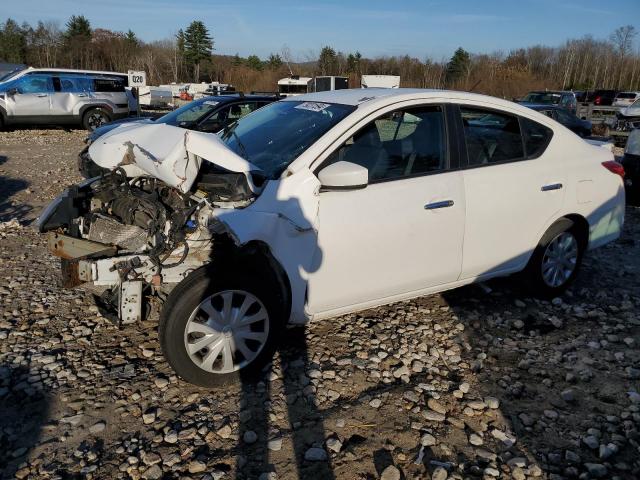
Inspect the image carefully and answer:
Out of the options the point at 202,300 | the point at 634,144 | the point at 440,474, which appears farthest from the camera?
the point at 634,144

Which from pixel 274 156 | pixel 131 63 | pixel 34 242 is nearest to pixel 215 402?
pixel 274 156

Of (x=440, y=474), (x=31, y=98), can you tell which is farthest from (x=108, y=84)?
(x=440, y=474)

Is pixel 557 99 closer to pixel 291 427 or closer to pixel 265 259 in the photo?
pixel 265 259

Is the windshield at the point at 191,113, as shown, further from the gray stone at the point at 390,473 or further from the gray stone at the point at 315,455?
the gray stone at the point at 390,473

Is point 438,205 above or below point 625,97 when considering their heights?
below

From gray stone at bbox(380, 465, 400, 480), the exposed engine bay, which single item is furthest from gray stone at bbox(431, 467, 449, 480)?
the exposed engine bay

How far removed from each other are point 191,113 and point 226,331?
23.6 ft

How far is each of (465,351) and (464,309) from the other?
2.40ft

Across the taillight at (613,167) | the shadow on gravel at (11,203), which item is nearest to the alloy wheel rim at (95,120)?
the shadow on gravel at (11,203)

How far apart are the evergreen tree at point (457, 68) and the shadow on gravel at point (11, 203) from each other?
27121 millimetres

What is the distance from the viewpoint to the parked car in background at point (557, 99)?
66.6 ft

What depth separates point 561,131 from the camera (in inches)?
172

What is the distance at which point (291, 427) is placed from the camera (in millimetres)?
2916

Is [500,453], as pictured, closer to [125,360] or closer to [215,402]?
[215,402]
